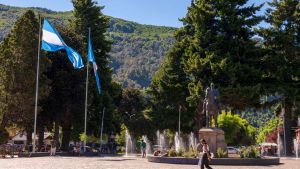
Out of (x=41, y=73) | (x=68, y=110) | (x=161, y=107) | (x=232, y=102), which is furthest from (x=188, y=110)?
(x=41, y=73)

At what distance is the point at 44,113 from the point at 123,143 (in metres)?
56.5

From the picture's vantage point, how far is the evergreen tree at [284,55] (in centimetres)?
4538

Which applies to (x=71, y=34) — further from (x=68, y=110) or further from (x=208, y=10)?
(x=208, y=10)

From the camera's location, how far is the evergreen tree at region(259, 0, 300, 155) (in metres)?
45.4

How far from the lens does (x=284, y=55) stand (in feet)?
154

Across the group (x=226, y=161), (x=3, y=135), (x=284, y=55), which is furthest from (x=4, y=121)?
(x=284, y=55)

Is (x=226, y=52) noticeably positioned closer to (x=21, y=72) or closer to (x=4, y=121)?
(x=21, y=72)

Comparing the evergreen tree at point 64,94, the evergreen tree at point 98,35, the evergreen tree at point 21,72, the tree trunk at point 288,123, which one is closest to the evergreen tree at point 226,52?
the tree trunk at point 288,123

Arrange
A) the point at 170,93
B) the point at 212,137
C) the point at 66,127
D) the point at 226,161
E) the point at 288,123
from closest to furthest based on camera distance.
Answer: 1. the point at 226,161
2. the point at 212,137
3. the point at 288,123
4. the point at 66,127
5. the point at 170,93

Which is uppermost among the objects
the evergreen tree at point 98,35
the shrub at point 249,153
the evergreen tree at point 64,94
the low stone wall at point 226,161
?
the evergreen tree at point 98,35

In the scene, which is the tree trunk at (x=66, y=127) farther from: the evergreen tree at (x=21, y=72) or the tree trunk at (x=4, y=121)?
the tree trunk at (x=4, y=121)

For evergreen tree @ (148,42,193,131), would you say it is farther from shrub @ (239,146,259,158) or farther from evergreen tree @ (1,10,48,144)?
shrub @ (239,146,259,158)

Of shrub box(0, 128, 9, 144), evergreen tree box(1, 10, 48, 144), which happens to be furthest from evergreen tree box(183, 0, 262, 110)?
shrub box(0, 128, 9, 144)

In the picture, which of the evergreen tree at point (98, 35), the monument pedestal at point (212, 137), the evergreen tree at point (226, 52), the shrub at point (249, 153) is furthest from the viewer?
the evergreen tree at point (98, 35)
